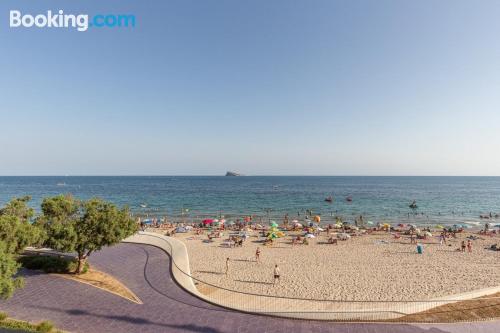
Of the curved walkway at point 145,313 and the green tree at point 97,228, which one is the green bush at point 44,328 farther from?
the green tree at point 97,228

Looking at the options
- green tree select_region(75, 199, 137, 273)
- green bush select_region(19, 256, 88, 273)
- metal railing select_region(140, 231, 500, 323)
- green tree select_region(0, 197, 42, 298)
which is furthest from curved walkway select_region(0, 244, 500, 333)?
green tree select_region(0, 197, 42, 298)

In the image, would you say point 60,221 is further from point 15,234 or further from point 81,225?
point 15,234

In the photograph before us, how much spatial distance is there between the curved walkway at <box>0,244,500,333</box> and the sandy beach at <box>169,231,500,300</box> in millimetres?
4536

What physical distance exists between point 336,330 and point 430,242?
30131 mm

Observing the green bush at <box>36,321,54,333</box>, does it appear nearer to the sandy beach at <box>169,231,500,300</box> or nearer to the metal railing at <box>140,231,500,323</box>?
the metal railing at <box>140,231,500,323</box>

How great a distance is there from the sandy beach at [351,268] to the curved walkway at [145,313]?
14.9ft

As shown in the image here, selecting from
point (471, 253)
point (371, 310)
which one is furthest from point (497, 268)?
point (371, 310)

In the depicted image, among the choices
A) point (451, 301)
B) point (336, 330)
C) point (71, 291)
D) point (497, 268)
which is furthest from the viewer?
point (497, 268)

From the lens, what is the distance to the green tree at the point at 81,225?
53.8 ft

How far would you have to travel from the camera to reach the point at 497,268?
23.6 meters

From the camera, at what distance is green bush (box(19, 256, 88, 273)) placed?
1831 centimetres

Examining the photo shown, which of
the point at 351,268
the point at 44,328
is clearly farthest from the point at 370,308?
the point at 44,328

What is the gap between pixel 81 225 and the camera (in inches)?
688

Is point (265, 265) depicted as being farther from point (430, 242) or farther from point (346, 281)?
point (430, 242)
